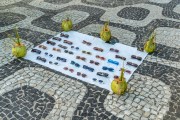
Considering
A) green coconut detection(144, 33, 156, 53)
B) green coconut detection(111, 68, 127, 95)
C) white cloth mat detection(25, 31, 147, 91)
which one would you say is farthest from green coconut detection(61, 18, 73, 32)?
green coconut detection(111, 68, 127, 95)

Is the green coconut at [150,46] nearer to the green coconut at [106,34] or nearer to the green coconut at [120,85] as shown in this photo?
the green coconut at [106,34]

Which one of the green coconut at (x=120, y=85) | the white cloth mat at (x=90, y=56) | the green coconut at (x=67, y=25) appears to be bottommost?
the white cloth mat at (x=90, y=56)

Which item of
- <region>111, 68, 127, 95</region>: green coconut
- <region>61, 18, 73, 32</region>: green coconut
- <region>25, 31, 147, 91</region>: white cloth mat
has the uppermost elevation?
<region>111, 68, 127, 95</region>: green coconut

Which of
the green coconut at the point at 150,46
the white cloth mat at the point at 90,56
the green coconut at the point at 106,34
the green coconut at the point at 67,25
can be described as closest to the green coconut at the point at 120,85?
the white cloth mat at the point at 90,56

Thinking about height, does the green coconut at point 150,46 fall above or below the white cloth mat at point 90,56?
above

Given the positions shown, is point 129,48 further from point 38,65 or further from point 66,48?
point 38,65

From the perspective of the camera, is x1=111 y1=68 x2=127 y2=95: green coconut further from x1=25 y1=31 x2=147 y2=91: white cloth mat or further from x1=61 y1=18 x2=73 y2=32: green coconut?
x1=61 y1=18 x2=73 y2=32: green coconut

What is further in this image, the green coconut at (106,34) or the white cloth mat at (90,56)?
the green coconut at (106,34)

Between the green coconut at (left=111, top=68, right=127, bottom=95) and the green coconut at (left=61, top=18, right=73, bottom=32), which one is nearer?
the green coconut at (left=111, top=68, right=127, bottom=95)

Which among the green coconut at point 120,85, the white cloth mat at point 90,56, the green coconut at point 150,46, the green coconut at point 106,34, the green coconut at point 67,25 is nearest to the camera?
the green coconut at point 120,85

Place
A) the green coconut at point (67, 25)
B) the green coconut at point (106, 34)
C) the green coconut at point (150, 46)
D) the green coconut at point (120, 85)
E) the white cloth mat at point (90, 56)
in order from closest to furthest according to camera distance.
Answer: the green coconut at point (120, 85)
the white cloth mat at point (90, 56)
the green coconut at point (150, 46)
the green coconut at point (106, 34)
the green coconut at point (67, 25)

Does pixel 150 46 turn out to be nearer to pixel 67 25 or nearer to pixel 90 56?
pixel 90 56

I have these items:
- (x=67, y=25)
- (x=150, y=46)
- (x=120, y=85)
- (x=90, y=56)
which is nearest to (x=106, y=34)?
(x=90, y=56)

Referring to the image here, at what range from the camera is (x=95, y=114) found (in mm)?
8859
